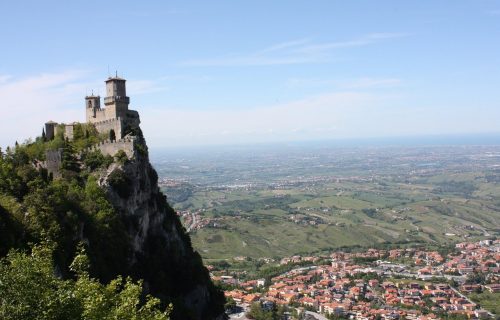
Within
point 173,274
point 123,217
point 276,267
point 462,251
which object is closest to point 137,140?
point 123,217

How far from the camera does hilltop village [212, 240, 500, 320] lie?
95875 millimetres

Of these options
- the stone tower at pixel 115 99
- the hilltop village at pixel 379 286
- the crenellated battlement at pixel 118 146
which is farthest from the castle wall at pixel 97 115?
the hilltop village at pixel 379 286

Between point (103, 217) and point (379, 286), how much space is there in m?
90.1

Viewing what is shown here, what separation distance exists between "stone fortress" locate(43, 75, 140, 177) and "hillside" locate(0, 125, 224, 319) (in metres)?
0.80

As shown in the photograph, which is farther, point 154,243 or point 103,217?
point 154,243

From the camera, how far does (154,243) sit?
4625 centimetres

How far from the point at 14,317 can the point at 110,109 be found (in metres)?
Result: 37.7

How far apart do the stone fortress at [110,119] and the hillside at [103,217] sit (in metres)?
0.80

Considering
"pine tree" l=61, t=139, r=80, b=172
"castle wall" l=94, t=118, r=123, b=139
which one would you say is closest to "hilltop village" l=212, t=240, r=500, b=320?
"castle wall" l=94, t=118, r=123, b=139

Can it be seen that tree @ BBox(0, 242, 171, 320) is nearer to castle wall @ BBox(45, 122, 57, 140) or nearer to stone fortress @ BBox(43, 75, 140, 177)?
stone fortress @ BBox(43, 75, 140, 177)

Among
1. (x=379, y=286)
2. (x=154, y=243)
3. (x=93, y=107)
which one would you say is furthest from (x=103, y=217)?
(x=379, y=286)

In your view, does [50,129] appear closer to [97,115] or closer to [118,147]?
[97,115]

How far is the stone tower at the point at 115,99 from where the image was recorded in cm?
5043

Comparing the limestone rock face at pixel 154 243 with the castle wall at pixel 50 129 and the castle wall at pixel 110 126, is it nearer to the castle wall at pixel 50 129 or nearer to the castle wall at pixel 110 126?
the castle wall at pixel 110 126
